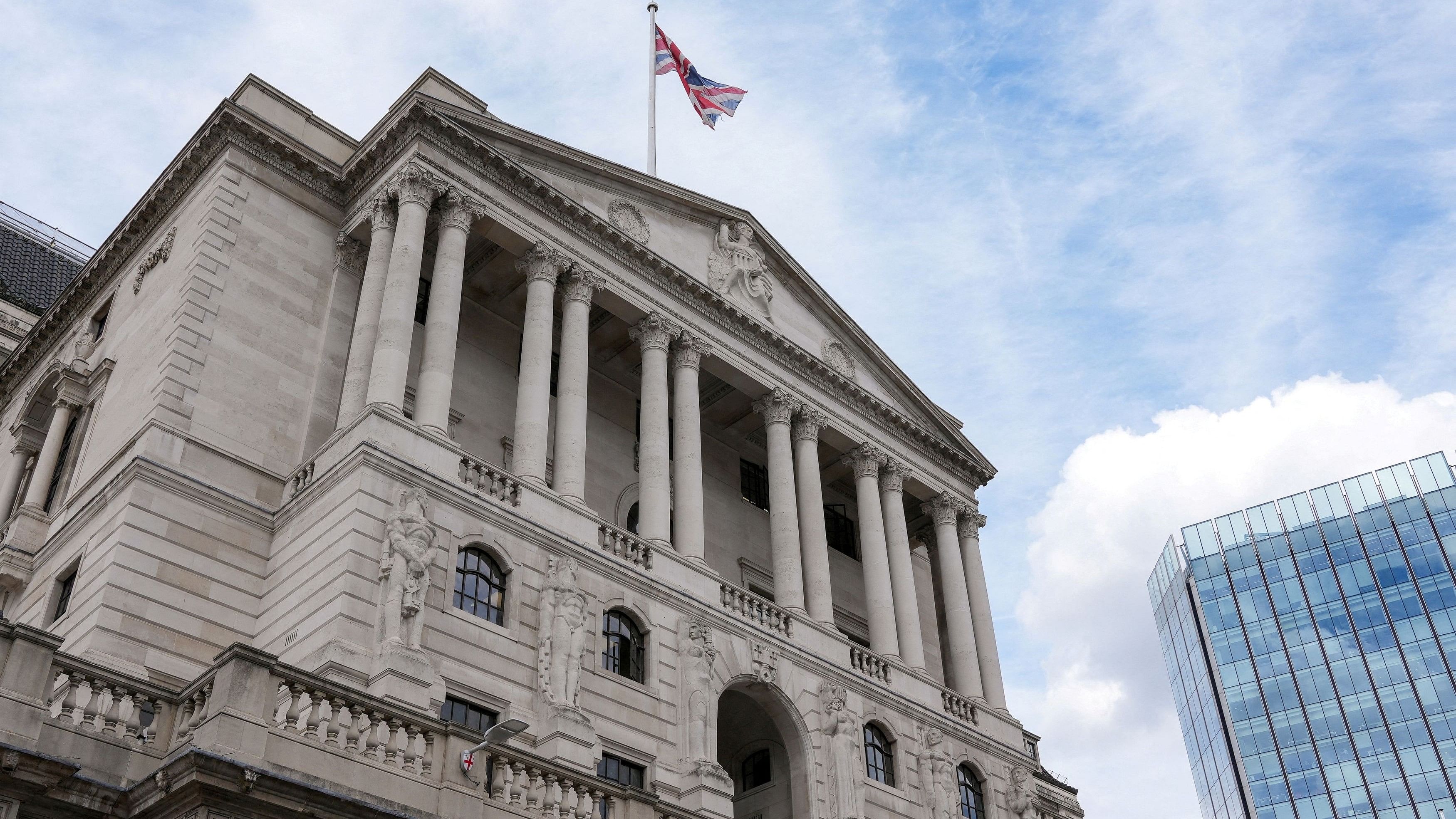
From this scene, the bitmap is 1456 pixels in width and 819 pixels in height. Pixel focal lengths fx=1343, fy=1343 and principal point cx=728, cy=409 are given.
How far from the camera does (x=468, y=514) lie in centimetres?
3019

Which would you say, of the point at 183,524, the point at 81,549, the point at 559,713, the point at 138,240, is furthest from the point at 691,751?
the point at 138,240

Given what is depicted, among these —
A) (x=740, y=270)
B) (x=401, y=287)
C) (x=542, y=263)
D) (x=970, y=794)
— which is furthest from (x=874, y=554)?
(x=401, y=287)

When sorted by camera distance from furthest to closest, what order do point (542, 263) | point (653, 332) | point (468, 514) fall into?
point (653, 332)
point (542, 263)
point (468, 514)

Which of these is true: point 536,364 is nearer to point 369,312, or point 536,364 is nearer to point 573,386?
point 573,386

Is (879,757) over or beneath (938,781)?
over

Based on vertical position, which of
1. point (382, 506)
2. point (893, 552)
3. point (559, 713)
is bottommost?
point (559, 713)

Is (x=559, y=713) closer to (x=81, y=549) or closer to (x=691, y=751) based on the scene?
(x=691, y=751)

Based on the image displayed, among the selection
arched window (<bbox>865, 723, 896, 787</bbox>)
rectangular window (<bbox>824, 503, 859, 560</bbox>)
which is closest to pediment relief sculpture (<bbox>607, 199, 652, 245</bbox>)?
rectangular window (<bbox>824, 503, 859, 560</bbox>)

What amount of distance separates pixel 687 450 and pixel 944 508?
41.8 feet

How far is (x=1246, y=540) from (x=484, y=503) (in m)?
90.0

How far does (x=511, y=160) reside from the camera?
36.9 metres

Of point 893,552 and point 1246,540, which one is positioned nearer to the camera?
point 893,552

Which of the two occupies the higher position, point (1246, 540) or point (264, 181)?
point (1246, 540)

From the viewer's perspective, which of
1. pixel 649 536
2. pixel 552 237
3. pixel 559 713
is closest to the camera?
pixel 559 713
